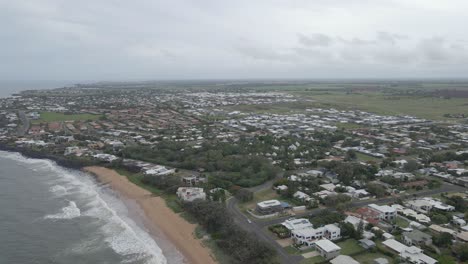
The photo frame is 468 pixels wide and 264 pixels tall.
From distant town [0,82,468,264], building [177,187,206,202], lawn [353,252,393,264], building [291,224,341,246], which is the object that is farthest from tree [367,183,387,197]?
building [177,187,206,202]

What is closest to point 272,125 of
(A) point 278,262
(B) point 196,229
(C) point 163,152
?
(C) point 163,152

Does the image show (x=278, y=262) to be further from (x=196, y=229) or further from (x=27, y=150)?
(x=27, y=150)

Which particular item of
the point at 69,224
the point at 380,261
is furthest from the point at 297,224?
the point at 69,224

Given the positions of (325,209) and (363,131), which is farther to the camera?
(363,131)

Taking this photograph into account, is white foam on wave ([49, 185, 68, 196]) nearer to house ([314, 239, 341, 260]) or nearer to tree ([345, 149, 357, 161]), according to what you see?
house ([314, 239, 341, 260])

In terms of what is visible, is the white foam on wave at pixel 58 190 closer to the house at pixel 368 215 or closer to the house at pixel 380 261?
the house at pixel 368 215

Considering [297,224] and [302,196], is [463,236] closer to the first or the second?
[297,224]

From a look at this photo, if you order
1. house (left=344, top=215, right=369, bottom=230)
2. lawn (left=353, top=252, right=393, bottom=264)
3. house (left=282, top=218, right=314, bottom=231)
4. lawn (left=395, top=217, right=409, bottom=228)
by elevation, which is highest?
house (left=282, top=218, right=314, bottom=231)
